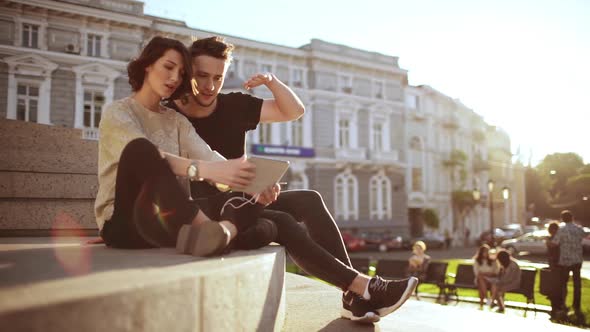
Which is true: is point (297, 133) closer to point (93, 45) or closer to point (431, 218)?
point (93, 45)

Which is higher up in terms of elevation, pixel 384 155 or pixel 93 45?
pixel 93 45

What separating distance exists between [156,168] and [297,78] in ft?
103

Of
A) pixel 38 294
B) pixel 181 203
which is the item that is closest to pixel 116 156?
pixel 181 203

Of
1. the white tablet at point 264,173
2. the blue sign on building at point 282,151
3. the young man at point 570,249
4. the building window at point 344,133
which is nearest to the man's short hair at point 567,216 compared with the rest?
the young man at point 570,249

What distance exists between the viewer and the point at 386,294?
111 inches

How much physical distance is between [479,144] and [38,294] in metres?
54.3

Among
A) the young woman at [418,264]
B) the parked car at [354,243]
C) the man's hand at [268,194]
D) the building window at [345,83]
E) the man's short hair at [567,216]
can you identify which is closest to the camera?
the man's hand at [268,194]

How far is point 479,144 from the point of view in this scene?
52.3 metres

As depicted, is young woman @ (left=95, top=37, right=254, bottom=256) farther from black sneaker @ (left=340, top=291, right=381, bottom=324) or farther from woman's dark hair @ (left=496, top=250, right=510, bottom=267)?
woman's dark hair @ (left=496, top=250, right=510, bottom=267)

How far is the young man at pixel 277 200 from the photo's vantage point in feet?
9.12

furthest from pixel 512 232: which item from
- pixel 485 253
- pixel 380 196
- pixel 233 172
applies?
pixel 233 172

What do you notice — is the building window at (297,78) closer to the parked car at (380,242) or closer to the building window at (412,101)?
the parked car at (380,242)

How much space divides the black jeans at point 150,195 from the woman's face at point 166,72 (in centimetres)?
67

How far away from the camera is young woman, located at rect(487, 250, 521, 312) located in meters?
10.0
